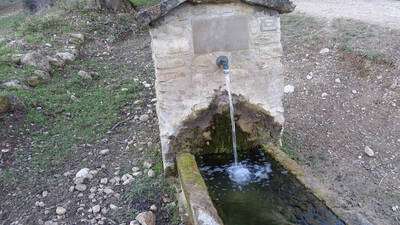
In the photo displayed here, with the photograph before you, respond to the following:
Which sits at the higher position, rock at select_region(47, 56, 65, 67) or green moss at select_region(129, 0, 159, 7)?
green moss at select_region(129, 0, 159, 7)

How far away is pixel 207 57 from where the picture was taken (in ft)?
15.0

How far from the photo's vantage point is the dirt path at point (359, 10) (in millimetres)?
8230

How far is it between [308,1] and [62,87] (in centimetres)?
593

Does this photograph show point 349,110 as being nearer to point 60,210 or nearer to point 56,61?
point 60,210

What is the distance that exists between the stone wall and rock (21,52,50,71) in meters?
3.51

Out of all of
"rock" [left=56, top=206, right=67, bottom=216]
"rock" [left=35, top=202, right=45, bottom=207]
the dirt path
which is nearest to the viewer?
"rock" [left=56, top=206, right=67, bottom=216]

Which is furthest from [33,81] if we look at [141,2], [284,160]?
[141,2]

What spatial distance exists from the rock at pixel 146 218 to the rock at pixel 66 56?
437 cm

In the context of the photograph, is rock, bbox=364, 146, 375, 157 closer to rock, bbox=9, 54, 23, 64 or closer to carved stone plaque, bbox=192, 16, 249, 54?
carved stone plaque, bbox=192, 16, 249, 54

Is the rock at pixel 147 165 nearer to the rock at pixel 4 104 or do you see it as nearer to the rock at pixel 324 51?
the rock at pixel 4 104

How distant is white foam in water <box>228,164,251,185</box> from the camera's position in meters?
4.44

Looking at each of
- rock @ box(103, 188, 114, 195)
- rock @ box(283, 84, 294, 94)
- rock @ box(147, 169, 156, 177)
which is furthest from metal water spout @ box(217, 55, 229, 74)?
rock @ box(283, 84, 294, 94)

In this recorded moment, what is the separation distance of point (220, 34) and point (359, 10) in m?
5.47

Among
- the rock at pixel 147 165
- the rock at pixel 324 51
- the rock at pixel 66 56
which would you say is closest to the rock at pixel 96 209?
the rock at pixel 147 165
